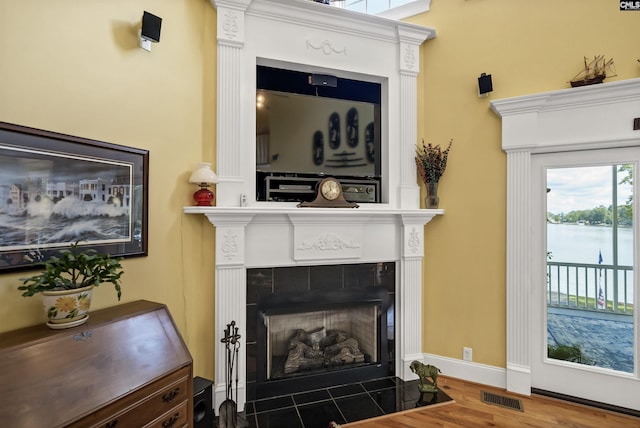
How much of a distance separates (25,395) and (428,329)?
282 centimetres

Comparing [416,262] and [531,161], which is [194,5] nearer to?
[416,262]

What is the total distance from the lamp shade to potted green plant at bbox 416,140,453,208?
1813 millimetres

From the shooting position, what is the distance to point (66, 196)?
1563 mm

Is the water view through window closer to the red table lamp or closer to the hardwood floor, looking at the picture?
the hardwood floor

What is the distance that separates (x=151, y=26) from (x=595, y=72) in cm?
319

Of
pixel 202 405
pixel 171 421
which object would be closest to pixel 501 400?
pixel 202 405

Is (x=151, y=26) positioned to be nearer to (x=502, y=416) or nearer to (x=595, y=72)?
(x=595, y=72)

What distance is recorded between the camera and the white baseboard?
2629mm

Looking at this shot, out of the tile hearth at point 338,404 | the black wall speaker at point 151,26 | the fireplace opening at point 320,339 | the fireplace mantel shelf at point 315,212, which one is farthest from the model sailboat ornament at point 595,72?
the black wall speaker at point 151,26

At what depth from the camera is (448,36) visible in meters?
2.85

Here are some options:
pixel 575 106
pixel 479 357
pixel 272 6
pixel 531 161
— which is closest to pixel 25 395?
pixel 272 6

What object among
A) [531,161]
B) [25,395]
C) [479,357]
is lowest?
[479,357]

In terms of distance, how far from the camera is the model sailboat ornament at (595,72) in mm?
2314

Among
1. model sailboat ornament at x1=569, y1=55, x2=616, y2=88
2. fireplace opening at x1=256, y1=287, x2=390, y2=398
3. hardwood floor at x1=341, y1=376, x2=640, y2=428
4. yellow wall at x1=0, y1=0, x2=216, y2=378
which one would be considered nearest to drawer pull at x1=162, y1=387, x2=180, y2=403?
yellow wall at x1=0, y1=0, x2=216, y2=378
